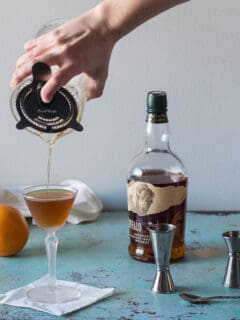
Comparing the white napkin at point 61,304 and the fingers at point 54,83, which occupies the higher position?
the fingers at point 54,83

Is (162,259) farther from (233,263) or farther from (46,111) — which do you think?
(46,111)

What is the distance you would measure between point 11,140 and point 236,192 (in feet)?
1.47

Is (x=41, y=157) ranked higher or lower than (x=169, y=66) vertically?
lower

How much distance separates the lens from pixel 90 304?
36.2 inches

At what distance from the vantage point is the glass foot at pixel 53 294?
0.94 meters

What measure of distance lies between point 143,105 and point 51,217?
468 mm

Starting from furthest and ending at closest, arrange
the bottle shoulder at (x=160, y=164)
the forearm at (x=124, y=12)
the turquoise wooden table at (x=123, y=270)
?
the bottle shoulder at (x=160, y=164) < the forearm at (x=124, y=12) < the turquoise wooden table at (x=123, y=270)

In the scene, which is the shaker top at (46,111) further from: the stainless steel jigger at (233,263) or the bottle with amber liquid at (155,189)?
the stainless steel jigger at (233,263)

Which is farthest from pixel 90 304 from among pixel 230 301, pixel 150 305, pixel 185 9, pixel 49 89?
pixel 185 9

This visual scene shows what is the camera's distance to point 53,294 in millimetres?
955

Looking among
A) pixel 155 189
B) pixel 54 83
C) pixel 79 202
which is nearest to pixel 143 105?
pixel 79 202

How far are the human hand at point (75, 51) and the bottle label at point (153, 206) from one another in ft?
0.57

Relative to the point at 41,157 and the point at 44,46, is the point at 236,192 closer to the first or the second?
the point at 41,157

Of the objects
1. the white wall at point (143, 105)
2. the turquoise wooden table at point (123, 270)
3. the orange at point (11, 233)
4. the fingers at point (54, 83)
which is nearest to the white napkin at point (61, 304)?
the turquoise wooden table at point (123, 270)
